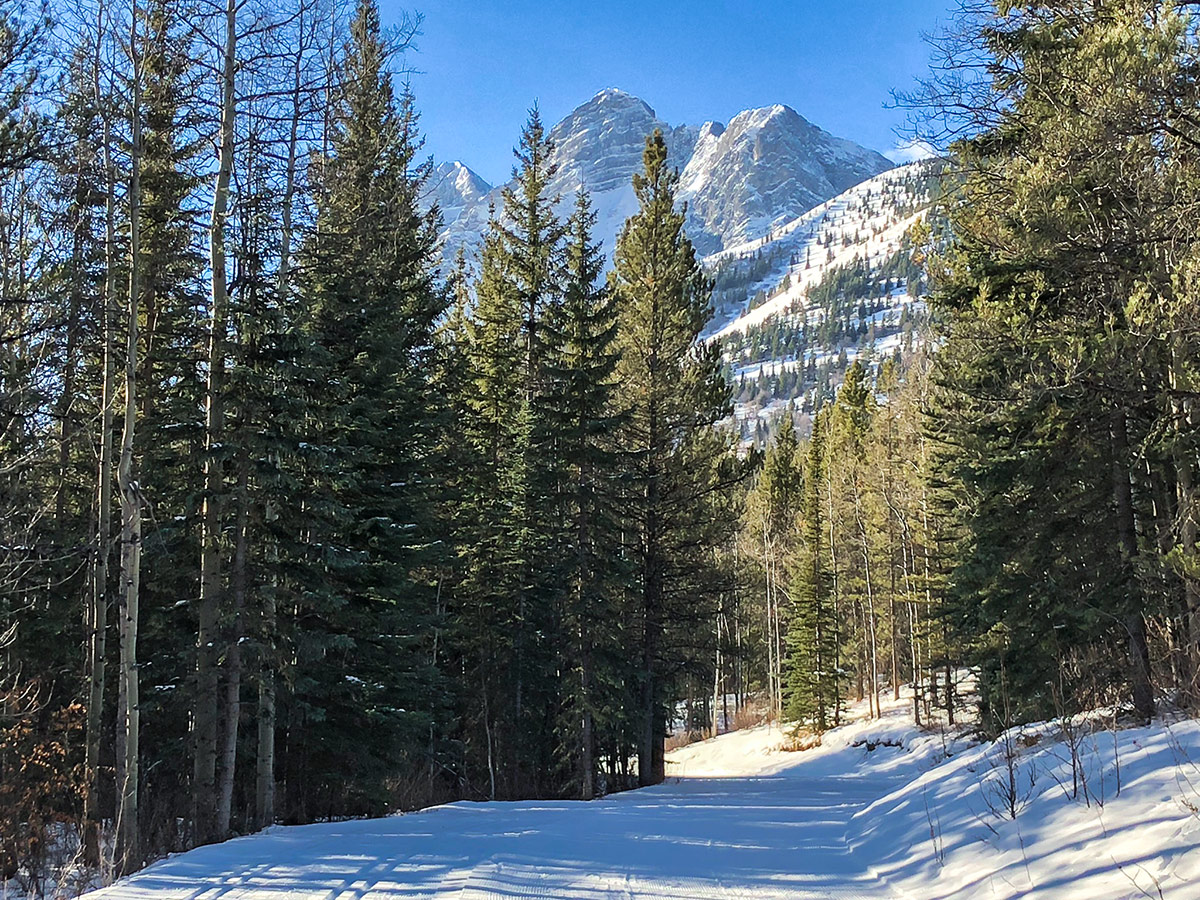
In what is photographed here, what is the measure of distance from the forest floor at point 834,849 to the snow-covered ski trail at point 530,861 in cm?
3

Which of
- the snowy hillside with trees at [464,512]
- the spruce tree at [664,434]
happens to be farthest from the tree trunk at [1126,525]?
the spruce tree at [664,434]

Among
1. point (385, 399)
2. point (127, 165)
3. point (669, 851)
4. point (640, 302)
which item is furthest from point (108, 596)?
point (640, 302)

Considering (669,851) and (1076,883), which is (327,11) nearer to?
(669,851)

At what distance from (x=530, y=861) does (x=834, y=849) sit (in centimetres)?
277

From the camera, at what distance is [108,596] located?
13.4 meters

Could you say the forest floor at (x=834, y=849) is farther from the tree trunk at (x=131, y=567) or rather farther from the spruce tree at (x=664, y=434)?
the spruce tree at (x=664, y=434)

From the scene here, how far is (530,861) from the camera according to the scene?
20.7ft

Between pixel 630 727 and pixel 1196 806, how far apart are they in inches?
703

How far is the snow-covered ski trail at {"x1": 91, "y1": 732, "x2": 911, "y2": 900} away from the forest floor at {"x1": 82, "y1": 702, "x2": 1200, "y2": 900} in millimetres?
27

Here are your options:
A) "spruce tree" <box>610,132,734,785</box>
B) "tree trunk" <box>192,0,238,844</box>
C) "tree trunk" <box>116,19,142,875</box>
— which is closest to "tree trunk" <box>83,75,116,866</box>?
"tree trunk" <box>116,19,142,875</box>

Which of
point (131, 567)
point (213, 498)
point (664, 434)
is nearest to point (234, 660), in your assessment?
point (131, 567)

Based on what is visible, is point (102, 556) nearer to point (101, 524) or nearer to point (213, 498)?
point (101, 524)

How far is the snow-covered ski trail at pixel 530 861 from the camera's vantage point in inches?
215

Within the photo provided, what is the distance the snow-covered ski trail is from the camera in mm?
5449
